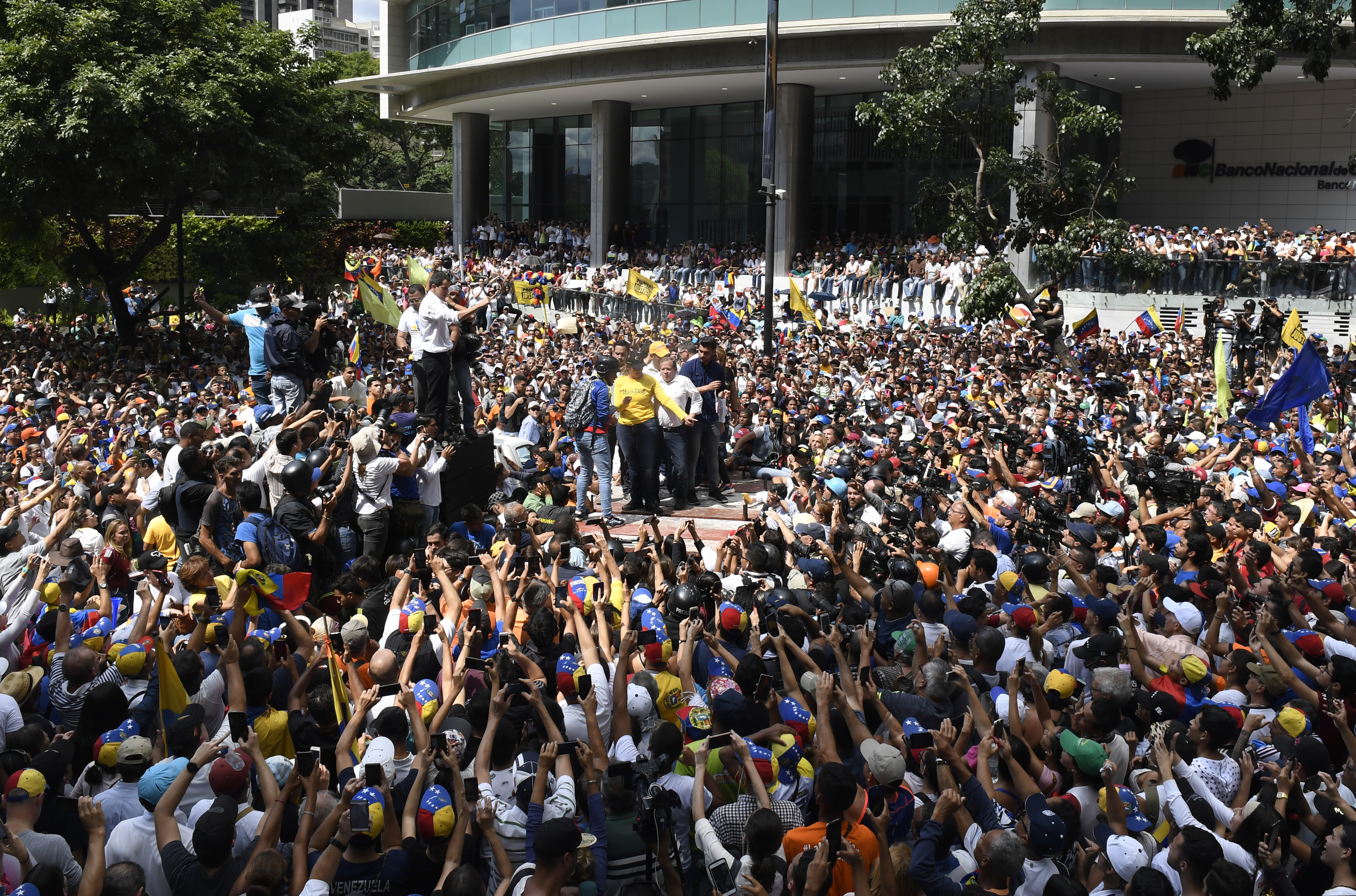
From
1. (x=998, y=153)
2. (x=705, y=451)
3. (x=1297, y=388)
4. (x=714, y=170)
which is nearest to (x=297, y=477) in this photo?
(x=705, y=451)

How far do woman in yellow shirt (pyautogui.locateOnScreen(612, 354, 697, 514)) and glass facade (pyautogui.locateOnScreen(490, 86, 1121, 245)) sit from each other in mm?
20882

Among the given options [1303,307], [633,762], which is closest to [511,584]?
[633,762]

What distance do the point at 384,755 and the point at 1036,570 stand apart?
4.31 meters

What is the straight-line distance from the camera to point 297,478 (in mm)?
7832

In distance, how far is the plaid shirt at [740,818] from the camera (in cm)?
456

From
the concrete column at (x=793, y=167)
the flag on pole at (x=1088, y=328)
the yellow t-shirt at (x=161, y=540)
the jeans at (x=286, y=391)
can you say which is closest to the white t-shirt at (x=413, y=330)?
the jeans at (x=286, y=391)

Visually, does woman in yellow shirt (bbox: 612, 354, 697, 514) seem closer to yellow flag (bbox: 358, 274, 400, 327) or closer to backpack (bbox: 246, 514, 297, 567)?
yellow flag (bbox: 358, 274, 400, 327)

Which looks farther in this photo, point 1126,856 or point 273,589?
point 273,589

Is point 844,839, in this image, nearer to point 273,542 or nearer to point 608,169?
point 273,542

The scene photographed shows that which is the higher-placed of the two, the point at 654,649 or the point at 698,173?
the point at 698,173

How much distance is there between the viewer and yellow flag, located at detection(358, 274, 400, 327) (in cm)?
1402

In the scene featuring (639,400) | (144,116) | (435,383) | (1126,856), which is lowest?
(1126,856)

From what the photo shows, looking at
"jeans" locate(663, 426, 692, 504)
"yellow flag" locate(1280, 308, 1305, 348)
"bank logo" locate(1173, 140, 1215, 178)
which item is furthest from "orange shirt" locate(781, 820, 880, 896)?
"bank logo" locate(1173, 140, 1215, 178)

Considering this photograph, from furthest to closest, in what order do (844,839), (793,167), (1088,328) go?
(793,167)
(1088,328)
(844,839)
